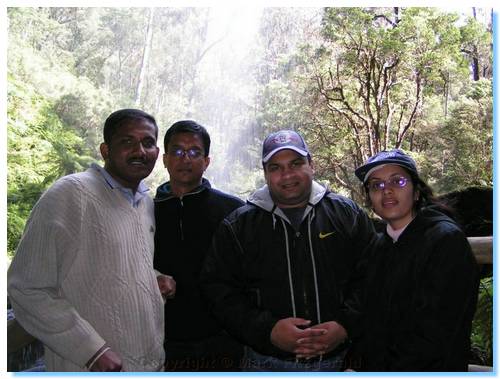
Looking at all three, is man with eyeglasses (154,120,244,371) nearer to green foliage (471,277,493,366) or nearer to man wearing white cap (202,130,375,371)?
man wearing white cap (202,130,375,371)

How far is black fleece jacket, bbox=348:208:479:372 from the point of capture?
5.35 feet

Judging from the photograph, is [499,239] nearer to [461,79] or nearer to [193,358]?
[193,358]

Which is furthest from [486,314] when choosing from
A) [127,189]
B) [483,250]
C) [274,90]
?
[274,90]

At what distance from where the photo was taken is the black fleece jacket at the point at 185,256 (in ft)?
7.73

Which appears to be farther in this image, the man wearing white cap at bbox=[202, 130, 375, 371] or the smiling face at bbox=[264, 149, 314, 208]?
the smiling face at bbox=[264, 149, 314, 208]

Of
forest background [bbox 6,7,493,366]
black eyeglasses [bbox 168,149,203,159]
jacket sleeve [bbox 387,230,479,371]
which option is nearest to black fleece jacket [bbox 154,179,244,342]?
black eyeglasses [bbox 168,149,203,159]

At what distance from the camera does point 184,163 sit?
2471mm

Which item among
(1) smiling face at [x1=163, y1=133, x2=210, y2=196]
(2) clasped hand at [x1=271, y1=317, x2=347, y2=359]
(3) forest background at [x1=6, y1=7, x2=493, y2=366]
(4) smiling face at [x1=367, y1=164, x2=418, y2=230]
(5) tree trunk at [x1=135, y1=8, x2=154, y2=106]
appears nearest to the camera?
(4) smiling face at [x1=367, y1=164, x2=418, y2=230]

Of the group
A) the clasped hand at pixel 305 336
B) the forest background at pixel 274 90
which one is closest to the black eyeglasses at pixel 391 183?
the clasped hand at pixel 305 336

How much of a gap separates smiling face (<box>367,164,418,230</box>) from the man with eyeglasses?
0.92 metres

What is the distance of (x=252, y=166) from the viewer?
20359 mm

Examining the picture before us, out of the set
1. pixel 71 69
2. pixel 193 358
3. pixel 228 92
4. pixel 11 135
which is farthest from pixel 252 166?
pixel 193 358

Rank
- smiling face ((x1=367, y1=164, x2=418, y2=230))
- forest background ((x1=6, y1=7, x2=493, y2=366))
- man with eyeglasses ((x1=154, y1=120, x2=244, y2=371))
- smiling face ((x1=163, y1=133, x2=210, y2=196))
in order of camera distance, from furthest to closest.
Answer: forest background ((x1=6, y1=7, x2=493, y2=366))
smiling face ((x1=163, y1=133, x2=210, y2=196))
man with eyeglasses ((x1=154, y1=120, x2=244, y2=371))
smiling face ((x1=367, y1=164, x2=418, y2=230))

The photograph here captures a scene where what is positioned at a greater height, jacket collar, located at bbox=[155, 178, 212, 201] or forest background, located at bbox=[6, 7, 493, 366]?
forest background, located at bbox=[6, 7, 493, 366]
